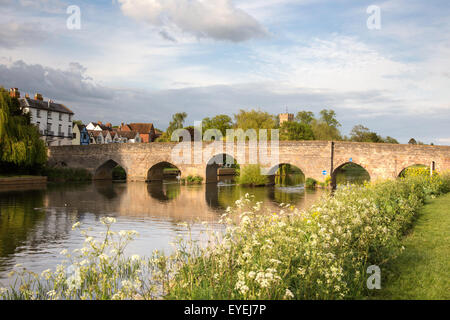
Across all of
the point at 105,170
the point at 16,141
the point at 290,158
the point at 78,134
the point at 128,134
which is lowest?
the point at 105,170

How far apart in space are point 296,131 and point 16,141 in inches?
1574

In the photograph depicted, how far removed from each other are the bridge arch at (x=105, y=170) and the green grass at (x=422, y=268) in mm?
38016

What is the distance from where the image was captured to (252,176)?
3566 centimetres

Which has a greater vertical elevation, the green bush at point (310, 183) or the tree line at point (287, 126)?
the tree line at point (287, 126)

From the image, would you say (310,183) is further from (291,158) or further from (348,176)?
(348,176)

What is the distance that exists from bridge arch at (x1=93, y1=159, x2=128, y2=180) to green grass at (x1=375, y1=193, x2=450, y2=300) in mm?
38016

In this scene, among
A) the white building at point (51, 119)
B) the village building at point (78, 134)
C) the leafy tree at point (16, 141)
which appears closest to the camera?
the leafy tree at point (16, 141)

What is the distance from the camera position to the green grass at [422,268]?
5.49 metres

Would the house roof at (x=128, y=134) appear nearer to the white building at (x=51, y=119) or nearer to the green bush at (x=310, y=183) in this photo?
the white building at (x=51, y=119)

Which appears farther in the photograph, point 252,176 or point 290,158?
point 252,176

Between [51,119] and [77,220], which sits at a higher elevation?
[51,119]

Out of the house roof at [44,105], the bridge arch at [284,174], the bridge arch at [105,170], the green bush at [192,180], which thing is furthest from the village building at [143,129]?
the green bush at [192,180]

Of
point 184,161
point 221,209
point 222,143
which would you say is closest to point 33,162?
point 184,161

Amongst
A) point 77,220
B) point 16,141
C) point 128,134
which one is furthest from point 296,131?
point 77,220
